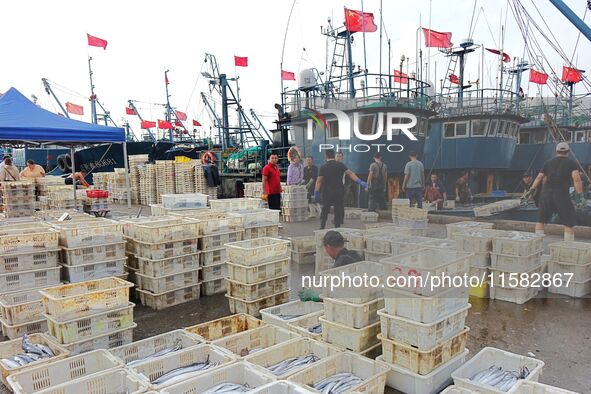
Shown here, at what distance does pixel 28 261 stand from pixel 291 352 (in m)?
3.70

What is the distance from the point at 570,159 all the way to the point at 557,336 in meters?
2.71

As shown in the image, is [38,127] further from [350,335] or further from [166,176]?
[166,176]

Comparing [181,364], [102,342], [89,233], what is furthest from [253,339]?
[89,233]

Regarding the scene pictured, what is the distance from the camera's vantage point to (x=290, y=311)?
17.5 feet

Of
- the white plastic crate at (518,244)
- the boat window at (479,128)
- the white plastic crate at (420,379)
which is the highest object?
the boat window at (479,128)

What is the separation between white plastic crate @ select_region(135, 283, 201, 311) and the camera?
19.8ft

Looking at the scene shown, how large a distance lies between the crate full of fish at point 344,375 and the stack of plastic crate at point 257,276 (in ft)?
6.41

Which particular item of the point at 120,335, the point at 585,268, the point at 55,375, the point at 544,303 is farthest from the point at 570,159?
the point at 55,375

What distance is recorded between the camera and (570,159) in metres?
6.11

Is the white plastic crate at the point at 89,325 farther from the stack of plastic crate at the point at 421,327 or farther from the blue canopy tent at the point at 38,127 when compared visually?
the blue canopy tent at the point at 38,127

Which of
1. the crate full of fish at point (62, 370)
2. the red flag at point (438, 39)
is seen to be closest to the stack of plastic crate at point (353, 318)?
the crate full of fish at point (62, 370)

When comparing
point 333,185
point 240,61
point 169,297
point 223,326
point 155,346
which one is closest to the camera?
point 155,346

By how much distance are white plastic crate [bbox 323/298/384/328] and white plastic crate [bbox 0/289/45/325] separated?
3.52m

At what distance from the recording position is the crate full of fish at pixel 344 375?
353cm
